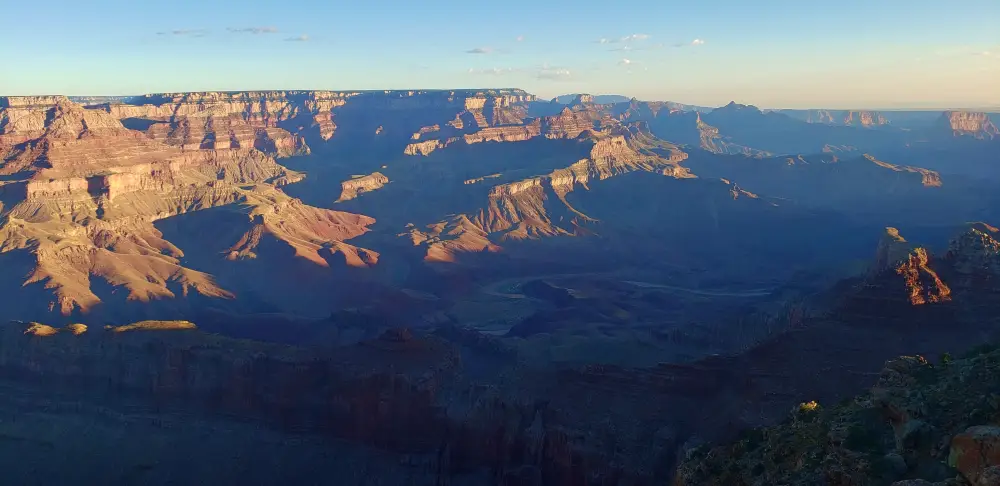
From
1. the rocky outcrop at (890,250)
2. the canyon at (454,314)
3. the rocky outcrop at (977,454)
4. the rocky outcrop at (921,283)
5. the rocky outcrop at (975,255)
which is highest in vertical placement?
the rocky outcrop at (977,454)

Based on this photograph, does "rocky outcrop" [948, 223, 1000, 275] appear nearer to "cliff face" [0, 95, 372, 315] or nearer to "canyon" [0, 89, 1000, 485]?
"canyon" [0, 89, 1000, 485]

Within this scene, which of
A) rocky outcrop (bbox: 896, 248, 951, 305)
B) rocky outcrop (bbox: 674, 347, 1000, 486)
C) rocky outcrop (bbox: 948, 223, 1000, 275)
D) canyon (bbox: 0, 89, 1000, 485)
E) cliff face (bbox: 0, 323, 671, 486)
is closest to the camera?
rocky outcrop (bbox: 674, 347, 1000, 486)

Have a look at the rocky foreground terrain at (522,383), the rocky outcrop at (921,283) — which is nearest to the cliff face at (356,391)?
the rocky foreground terrain at (522,383)

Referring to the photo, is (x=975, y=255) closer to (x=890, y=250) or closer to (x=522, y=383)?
(x=890, y=250)

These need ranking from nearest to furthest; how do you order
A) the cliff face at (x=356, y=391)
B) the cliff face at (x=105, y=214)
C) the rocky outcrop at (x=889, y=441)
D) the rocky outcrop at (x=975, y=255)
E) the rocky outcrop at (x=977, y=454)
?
1. the rocky outcrop at (x=977, y=454)
2. the rocky outcrop at (x=889, y=441)
3. the cliff face at (x=356, y=391)
4. the rocky outcrop at (x=975, y=255)
5. the cliff face at (x=105, y=214)

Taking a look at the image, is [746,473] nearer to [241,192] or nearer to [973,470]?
[973,470]

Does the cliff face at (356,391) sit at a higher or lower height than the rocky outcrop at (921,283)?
lower

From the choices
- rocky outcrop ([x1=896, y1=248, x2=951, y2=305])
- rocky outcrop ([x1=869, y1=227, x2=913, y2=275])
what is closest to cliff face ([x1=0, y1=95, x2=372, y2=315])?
rocky outcrop ([x1=869, y1=227, x2=913, y2=275])

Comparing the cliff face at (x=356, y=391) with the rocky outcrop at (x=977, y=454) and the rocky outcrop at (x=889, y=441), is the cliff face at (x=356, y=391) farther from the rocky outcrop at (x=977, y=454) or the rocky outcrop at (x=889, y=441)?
the rocky outcrop at (x=977, y=454)

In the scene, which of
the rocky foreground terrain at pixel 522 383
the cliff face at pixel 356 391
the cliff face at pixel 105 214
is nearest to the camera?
the rocky foreground terrain at pixel 522 383

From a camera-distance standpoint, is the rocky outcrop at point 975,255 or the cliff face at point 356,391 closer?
the cliff face at point 356,391

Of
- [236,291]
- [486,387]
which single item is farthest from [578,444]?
[236,291]

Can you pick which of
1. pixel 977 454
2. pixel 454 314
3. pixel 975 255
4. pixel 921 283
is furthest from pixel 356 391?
pixel 454 314
